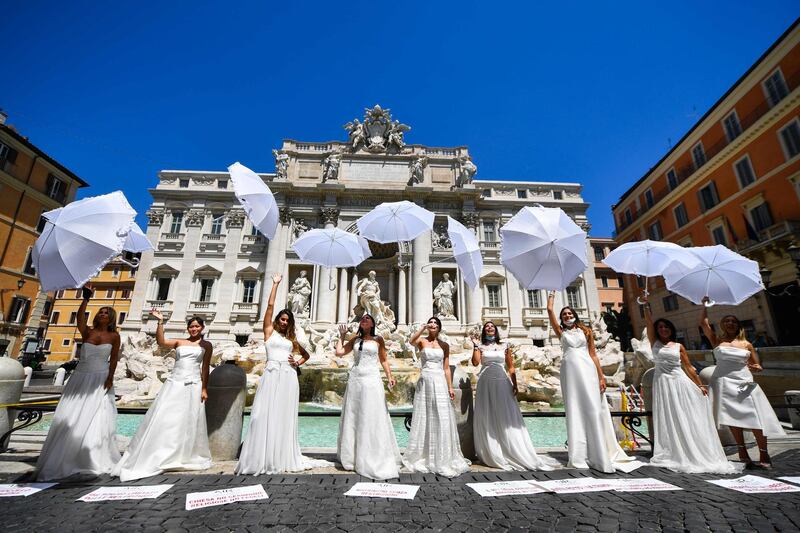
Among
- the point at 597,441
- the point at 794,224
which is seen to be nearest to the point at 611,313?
the point at 794,224

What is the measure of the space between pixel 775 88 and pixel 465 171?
1745cm

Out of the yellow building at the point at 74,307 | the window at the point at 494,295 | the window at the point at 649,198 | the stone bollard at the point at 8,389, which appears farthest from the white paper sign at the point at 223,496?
the yellow building at the point at 74,307

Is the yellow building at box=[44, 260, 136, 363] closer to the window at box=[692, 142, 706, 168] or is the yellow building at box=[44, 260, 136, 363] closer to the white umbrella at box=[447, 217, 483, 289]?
the white umbrella at box=[447, 217, 483, 289]

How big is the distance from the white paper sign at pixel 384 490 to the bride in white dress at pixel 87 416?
301 centimetres

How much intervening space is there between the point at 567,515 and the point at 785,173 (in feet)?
80.3

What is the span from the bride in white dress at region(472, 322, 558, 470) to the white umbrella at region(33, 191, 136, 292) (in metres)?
4.66

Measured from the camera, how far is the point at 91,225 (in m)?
4.00

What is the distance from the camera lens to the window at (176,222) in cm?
2738

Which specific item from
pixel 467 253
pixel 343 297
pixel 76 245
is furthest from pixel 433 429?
pixel 343 297

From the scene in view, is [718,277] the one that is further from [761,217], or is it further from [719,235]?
[719,235]

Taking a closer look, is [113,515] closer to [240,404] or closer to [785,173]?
[240,404]

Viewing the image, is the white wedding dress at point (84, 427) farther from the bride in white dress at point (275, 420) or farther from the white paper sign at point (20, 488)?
the bride in white dress at point (275, 420)

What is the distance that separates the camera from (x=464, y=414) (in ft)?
16.6

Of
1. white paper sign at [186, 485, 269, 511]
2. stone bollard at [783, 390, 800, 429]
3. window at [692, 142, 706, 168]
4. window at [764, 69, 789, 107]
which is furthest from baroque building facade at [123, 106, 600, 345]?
white paper sign at [186, 485, 269, 511]
